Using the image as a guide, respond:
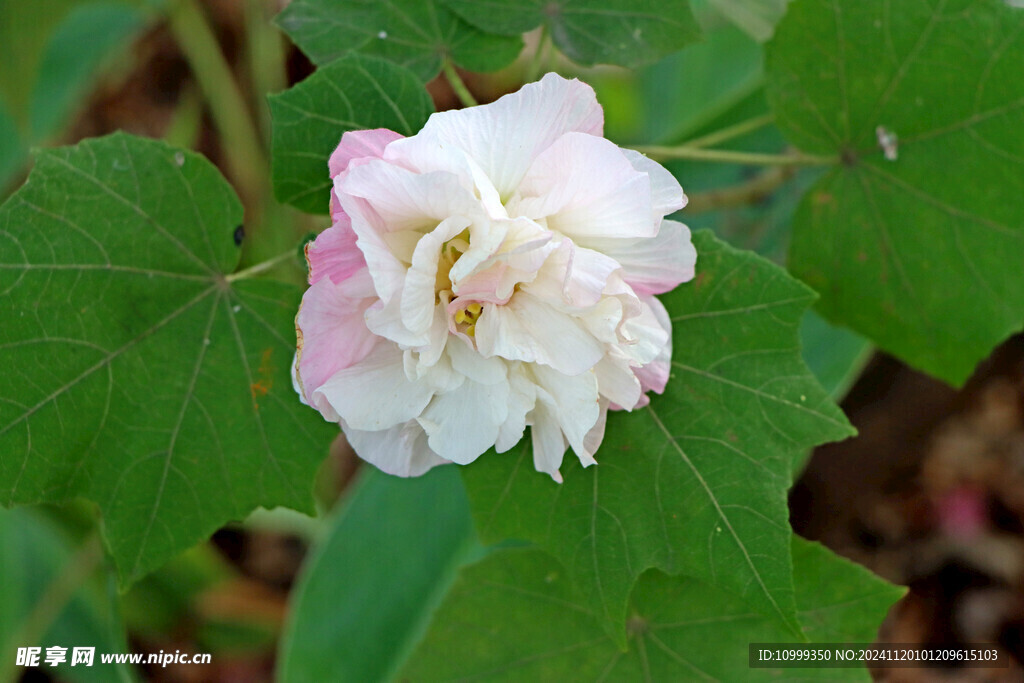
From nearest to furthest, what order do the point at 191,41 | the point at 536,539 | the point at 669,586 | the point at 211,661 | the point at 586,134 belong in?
the point at 586,134
the point at 536,539
the point at 669,586
the point at 211,661
the point at 191,41

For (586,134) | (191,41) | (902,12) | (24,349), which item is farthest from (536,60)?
(191,41)

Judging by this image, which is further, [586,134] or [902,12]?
[902,12]

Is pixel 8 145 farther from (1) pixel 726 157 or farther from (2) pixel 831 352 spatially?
(2) pixel 831 352

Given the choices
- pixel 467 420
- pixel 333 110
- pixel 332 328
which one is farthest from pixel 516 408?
pixel 333 110

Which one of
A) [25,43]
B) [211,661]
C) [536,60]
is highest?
[536,60]

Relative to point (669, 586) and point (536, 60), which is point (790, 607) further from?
point (536, 60)

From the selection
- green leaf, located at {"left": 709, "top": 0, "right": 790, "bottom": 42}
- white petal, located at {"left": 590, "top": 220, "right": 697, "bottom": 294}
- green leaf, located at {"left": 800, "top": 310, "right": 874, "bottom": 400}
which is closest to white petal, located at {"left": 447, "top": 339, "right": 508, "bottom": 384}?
white petal, located at {"left": 590, "top": 220, "right": 697, "bottom": 294}
